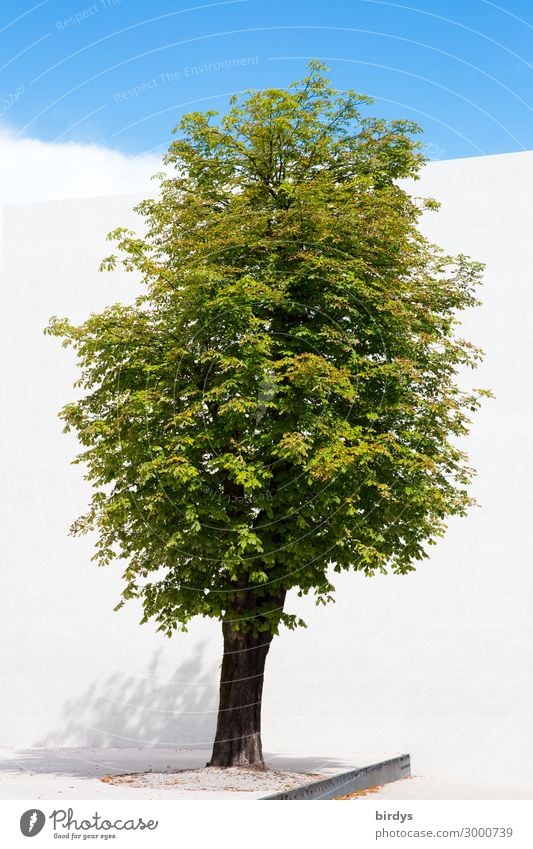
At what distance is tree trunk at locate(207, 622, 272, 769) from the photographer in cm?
1573

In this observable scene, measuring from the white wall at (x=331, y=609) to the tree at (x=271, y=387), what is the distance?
15.9 feet

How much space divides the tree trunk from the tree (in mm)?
25


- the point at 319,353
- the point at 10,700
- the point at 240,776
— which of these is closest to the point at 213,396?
the point at 319,353

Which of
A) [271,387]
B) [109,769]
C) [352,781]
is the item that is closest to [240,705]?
[352,781]

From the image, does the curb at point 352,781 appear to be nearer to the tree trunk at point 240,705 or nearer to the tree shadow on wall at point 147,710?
the tree trunk at point 240,705

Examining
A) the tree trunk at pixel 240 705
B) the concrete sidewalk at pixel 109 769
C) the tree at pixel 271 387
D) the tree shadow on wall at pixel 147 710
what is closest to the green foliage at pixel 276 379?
the tree at pixel 271 387

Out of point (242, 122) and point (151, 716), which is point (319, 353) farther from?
point (151, 716)

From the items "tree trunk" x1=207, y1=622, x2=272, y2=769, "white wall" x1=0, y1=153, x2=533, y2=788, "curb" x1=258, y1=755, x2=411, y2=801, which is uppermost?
"white wall" x1=0, y1=153, x2=533, y2=788

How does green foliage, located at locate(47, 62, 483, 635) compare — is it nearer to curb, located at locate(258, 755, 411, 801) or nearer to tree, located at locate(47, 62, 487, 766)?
tree, located at locate(47, 62, 487, 766)

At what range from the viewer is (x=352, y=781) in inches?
607

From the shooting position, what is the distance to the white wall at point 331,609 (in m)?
20.4

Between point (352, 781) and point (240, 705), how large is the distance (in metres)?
2.03

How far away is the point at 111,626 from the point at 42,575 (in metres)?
2.04

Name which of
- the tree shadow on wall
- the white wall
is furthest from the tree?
the tree shadow on wall
